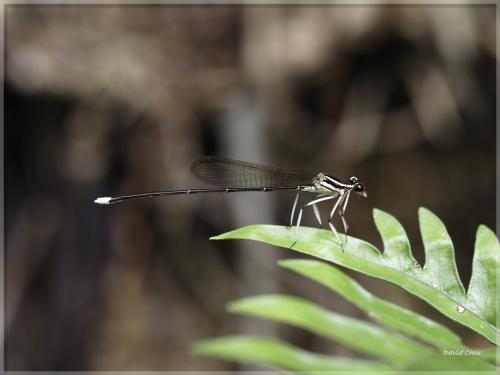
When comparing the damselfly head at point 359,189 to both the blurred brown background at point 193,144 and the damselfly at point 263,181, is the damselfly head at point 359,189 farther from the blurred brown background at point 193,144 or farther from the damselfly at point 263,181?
the blurred brown background at point 193,144

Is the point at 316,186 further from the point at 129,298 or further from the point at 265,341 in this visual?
the point at 129,298

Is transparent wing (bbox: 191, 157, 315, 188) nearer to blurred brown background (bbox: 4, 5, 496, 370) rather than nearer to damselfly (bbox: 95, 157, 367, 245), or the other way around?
damselfly (bbox: 95, 157, 367, 245)

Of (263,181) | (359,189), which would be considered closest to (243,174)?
(263,181)

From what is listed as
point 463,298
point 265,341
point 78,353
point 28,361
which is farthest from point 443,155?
point 265,341

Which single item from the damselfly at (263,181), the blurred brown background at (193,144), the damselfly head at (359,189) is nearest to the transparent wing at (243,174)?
the damselfly at (263,181)

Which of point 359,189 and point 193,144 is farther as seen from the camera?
point 193,144

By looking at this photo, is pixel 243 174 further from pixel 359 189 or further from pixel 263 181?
pixel 359 189
